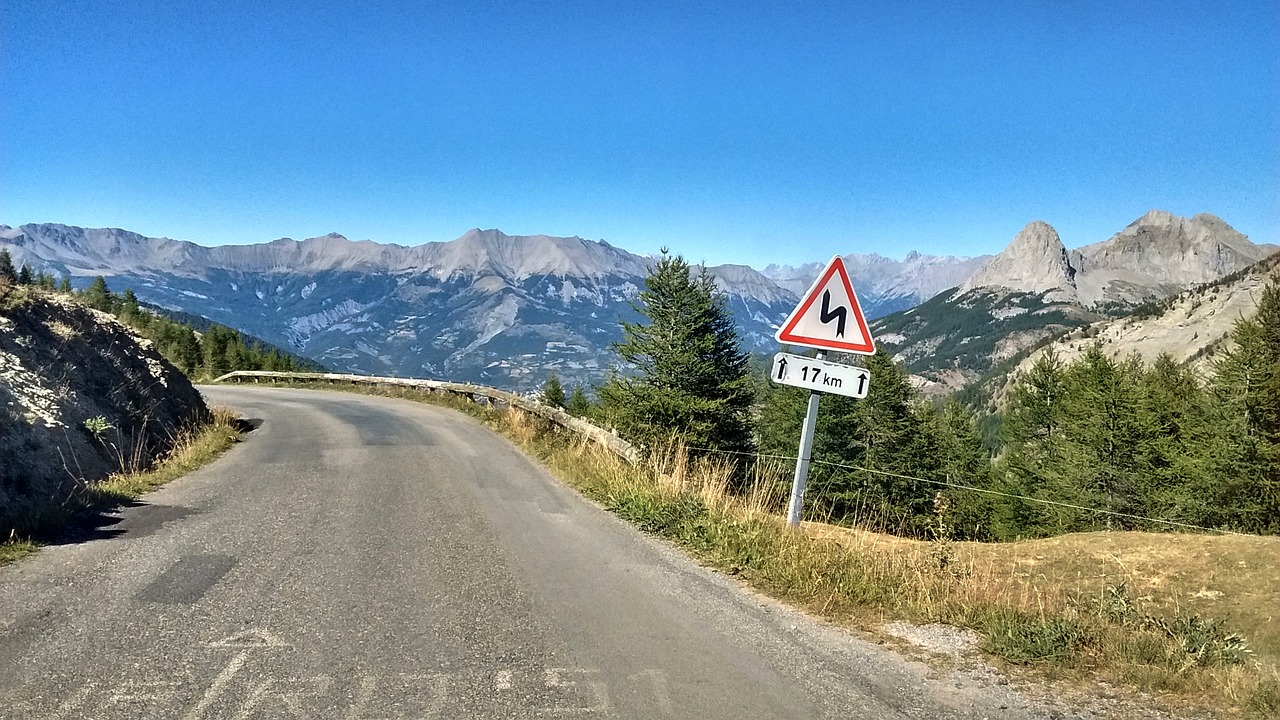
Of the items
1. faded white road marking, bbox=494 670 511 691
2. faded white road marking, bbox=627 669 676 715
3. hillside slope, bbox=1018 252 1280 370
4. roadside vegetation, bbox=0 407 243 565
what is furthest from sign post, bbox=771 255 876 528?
hillside slope, bbox=1018 252 1280 370

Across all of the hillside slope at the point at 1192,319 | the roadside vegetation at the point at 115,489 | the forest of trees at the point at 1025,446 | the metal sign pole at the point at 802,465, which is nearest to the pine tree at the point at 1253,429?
the forest of trees at the point at 1025,446

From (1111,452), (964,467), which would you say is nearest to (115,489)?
(1111,452)

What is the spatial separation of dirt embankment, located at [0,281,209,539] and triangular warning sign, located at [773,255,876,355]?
292 inches

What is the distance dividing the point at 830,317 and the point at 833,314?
41 mm

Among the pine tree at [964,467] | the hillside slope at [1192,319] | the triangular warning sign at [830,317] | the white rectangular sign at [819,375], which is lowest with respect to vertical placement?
the pine tree at [964,467]

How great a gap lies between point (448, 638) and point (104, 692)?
1.70 m

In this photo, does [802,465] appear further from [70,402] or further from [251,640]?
[70,402]

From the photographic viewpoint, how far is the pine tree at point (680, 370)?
27188 millimetres

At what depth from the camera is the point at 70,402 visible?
1027 cm

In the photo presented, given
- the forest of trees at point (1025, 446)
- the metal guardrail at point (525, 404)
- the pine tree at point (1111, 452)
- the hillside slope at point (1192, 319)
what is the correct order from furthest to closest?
the hillside slope at point (1192, 319)
the pine tree at point (1111, 452)
the forest of trees at point (1025, 446)
the metal guardrail at point (525, 404)

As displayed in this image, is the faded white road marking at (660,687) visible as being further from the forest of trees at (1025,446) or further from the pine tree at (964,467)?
the pine tree at (964,467)

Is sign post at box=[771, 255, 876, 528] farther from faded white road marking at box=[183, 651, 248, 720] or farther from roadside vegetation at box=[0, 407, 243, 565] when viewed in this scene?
roadside vegetation at box=[0, 407, 243, 565]

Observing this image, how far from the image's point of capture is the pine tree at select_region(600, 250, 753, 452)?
89.2ft

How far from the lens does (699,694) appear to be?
3.57m
